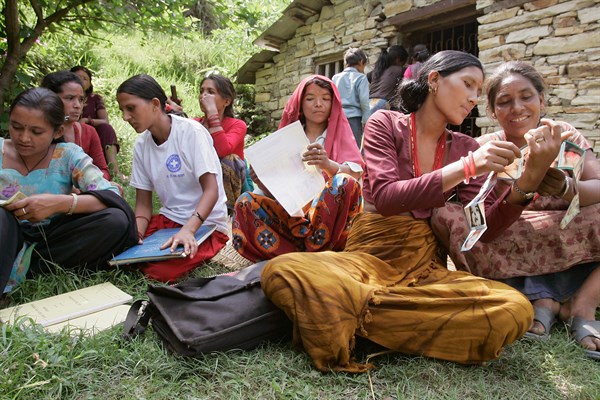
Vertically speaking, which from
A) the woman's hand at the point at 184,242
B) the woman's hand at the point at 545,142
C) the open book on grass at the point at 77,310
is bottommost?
the open book on grass at the point at 77,310

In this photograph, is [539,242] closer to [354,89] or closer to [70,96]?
[70,96]

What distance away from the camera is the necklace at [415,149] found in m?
2.07

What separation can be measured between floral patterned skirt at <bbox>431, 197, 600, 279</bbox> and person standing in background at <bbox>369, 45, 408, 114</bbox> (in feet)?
13.3

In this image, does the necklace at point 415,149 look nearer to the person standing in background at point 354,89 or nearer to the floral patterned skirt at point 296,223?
the floral patterned skirt at point 296,223

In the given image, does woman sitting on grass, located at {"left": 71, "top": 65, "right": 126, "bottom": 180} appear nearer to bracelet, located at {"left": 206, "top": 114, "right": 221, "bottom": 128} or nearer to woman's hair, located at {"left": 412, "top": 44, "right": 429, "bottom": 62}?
bracelet, located at {"left": 206, "top": 114, "right": 221, "bottom": 128}

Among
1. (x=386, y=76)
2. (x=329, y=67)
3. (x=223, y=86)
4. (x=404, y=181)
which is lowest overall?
(x=404, y=181)

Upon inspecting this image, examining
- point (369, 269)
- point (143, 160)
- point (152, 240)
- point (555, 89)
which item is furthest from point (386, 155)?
point (555, 89)

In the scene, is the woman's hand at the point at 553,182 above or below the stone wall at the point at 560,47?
below

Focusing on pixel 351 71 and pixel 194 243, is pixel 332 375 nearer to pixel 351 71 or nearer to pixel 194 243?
pixel 194 243

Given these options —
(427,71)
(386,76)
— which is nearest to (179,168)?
(427,71)

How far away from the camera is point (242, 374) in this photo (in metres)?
1.55

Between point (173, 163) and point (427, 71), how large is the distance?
1.59 meters

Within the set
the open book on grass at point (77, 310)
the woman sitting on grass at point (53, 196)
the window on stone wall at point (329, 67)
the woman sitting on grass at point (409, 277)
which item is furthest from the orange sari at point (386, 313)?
the window on stone wall at point (329, 67)

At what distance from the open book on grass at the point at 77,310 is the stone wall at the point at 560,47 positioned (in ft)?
15.5
